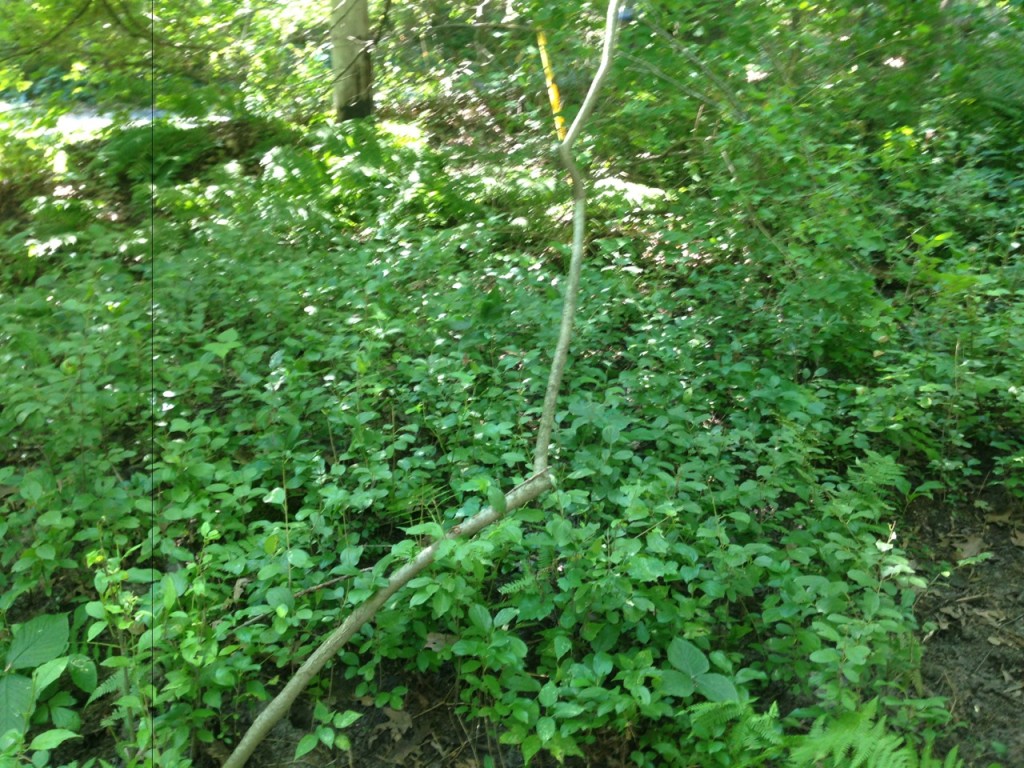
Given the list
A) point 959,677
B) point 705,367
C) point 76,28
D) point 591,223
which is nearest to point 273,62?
point 76,28

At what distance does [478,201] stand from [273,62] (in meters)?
2.31

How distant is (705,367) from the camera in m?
4.30

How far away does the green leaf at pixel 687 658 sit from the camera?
2738 mm

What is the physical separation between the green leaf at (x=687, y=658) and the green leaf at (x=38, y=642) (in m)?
2.09

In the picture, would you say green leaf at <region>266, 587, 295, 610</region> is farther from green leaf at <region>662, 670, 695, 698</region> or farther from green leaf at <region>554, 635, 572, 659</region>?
green leaf at <region>662, 670, 695, 698</region>

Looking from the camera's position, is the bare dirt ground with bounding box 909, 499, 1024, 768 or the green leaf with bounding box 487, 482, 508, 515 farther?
the bare dirt ground with bounding box 909, 499, 1024, 768

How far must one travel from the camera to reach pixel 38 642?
9.18 ft

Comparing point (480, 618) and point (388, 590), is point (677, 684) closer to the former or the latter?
point (480, 618)

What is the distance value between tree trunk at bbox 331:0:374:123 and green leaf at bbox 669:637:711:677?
5815mm

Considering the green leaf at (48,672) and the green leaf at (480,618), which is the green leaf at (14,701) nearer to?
the green leaf at (48,672)

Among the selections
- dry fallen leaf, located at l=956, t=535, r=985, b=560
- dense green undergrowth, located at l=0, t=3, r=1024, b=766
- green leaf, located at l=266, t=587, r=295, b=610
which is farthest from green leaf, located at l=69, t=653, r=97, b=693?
dry fallen leaf, located at l=956, t=535, r=985, b=560

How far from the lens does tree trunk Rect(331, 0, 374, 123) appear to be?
707 centimetres

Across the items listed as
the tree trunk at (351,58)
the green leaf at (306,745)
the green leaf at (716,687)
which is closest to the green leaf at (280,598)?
the green leaf at (306,745)

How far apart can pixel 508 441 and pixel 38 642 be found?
189cm
